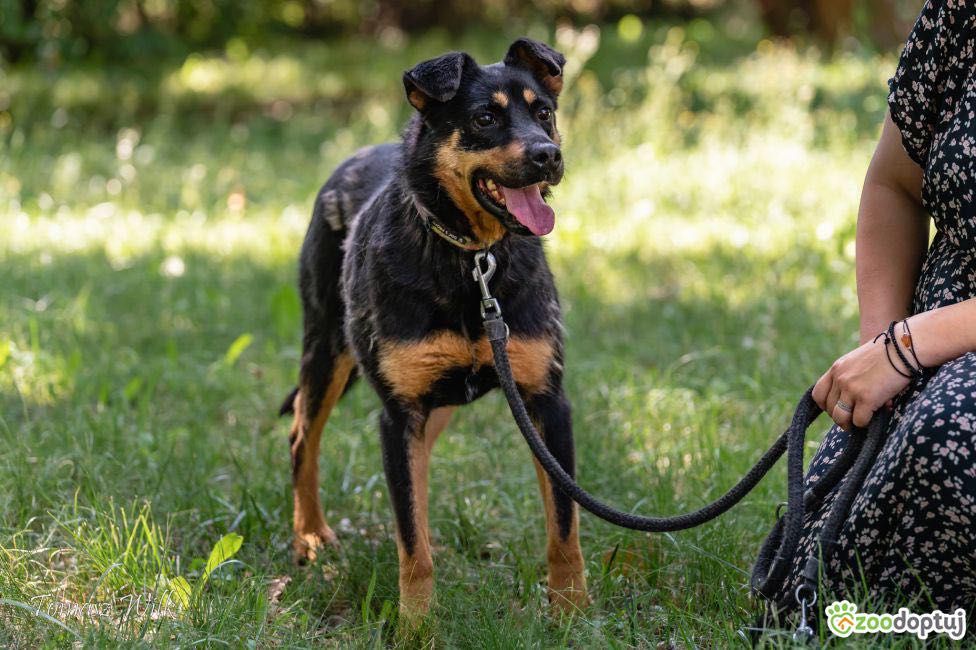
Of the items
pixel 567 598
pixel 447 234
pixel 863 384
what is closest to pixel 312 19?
pixel 447 234

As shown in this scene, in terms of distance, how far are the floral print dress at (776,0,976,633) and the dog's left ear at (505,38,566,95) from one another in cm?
100

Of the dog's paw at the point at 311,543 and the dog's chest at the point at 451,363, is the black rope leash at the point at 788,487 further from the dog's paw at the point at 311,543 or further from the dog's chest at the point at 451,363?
the dog's paw at the point at 311,543

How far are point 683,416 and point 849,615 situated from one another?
189 cm

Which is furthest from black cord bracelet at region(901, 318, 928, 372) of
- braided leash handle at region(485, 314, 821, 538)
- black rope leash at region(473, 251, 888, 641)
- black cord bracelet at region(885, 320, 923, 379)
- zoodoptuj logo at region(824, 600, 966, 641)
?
zoodoptuj logo at region(824, 600, 966, 641)

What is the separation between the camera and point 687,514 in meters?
2.96

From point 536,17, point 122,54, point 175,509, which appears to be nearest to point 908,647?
point 175,509

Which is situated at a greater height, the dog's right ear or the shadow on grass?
the dog's right ear

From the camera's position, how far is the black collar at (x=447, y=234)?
3297 mm

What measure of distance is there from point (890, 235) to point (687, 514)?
0.90 metres

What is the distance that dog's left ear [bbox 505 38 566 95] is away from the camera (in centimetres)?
345

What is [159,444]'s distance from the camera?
428 cm

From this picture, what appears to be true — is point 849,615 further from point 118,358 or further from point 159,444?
point 118,358

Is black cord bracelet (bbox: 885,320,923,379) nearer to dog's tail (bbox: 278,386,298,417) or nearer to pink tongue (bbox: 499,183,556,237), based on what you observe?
pink tongue (bbox: 499,183,556,237)

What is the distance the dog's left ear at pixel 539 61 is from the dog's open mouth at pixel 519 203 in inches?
18.5
